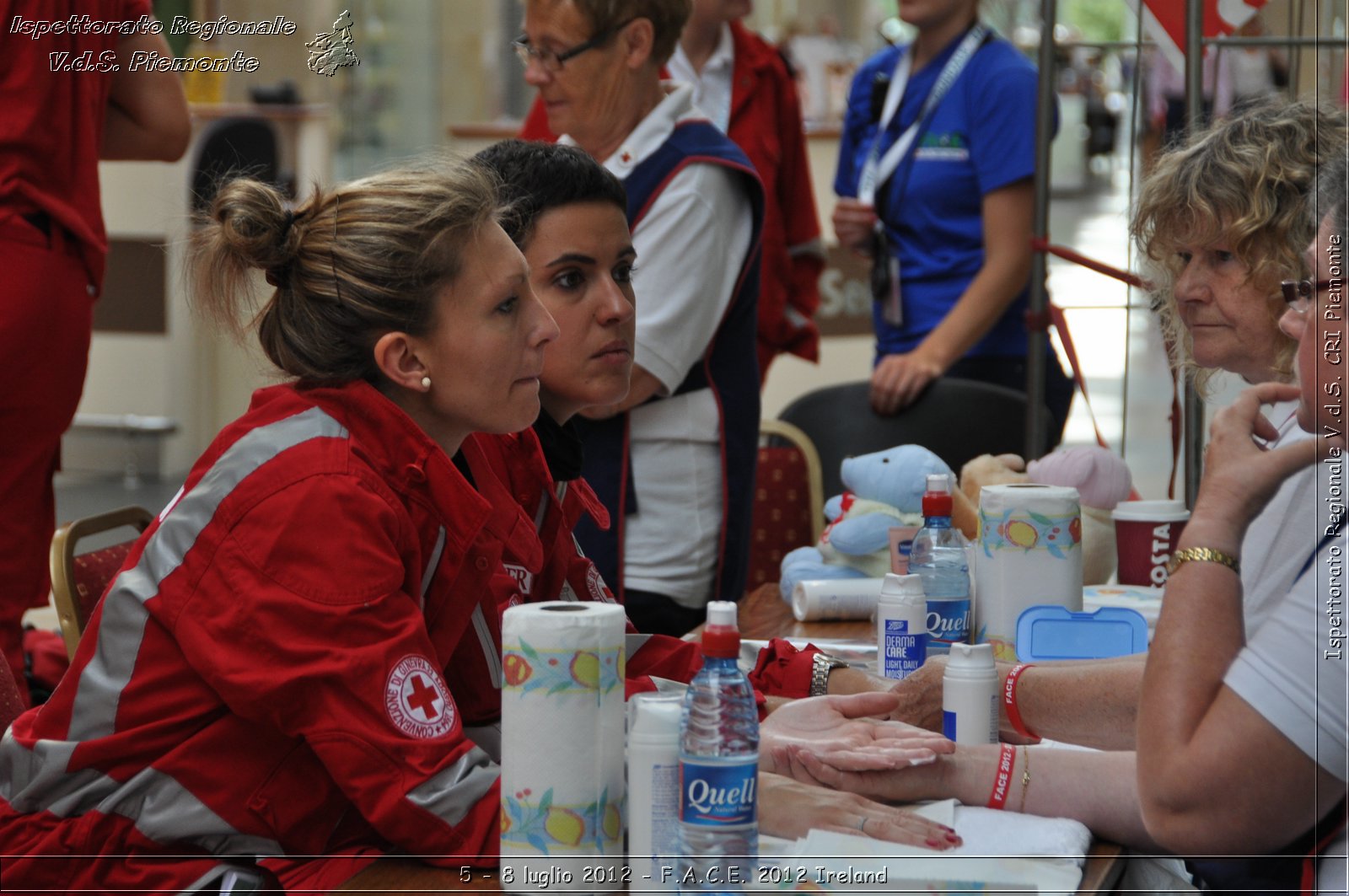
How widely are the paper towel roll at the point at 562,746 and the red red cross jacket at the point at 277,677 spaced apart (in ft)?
0.30

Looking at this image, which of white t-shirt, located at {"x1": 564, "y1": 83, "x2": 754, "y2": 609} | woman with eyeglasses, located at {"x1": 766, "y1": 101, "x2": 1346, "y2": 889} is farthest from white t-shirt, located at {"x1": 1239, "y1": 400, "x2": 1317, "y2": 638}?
white t-shirt, located at {"x1": 564, "y1": 83, "x2": 754, "y2": 609}

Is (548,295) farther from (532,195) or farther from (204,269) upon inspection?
(204,269)

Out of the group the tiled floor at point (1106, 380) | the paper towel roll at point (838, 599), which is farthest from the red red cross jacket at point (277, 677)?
the tiled floor at point (1106, 380)

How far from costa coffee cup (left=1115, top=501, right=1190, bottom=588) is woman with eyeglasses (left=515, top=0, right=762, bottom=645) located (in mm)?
677

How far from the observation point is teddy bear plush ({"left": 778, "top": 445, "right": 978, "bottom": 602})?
7.73 ft

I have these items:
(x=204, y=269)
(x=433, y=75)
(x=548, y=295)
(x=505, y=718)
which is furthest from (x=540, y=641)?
(x=433, y=75)

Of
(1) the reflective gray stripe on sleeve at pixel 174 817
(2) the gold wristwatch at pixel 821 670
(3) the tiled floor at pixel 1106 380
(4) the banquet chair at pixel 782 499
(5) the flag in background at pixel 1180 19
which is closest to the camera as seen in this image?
(1) the reflective gray stripe on sleeve at pixel 174 817

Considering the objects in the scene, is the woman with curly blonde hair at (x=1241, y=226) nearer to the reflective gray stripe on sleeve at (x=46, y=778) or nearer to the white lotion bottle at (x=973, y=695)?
the white lotion bottle at (x=973, y=695)

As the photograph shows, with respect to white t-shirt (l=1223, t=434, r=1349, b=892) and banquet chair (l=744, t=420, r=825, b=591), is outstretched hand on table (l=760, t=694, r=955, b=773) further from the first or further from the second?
banquet chair (l=744, t=420, r=825, b=591)

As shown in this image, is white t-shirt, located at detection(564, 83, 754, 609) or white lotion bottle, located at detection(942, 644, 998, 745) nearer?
white lotion bottle, located at detection(942, 644, 998, 745)

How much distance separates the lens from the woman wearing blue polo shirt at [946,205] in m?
3.40

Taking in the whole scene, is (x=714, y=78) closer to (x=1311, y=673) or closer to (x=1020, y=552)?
(x=1020, y=552)

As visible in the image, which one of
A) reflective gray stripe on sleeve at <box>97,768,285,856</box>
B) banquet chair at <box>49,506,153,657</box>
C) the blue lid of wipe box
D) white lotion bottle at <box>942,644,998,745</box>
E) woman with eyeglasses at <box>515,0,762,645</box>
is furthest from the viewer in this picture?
woman with eyeglasses at <box>515,0,762,645</box>

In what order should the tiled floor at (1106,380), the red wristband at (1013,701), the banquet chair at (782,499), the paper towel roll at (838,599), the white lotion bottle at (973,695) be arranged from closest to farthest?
1. the white lotion bottle at (973,695)
2. the red wristband at (1013,701)
3. the paper towel roll at (838,599)
4. the banquet chair at (782,499)
5. the tiled floor at (1106,380)
